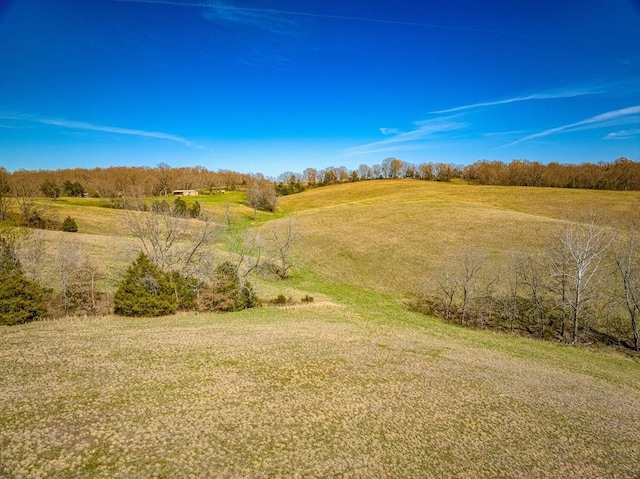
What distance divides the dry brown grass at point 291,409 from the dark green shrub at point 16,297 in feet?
9.34

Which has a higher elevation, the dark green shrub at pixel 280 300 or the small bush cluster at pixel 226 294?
the small bush cluster at pixel 226 294

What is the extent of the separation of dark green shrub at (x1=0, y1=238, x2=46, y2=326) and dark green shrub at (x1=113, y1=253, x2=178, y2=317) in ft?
17.7

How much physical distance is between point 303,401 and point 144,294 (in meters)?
20.7

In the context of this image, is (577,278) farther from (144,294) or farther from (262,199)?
(262,199)

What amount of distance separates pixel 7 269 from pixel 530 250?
60.5 meters

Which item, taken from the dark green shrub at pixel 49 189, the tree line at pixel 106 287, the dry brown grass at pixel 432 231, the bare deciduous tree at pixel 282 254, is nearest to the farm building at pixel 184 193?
the dark green shrub at pixel 49 189

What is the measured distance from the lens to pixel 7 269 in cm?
2745

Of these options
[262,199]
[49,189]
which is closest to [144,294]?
[262,199]

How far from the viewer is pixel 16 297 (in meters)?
25.4

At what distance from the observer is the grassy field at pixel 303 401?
11859 mm

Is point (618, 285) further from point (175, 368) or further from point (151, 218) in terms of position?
point (151, 218)

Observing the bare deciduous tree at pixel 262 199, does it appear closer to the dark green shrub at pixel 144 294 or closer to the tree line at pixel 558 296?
the tree line at pixel 558 296

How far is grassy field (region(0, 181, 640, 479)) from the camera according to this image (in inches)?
467

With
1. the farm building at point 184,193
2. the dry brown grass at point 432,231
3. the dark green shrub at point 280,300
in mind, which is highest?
the farm building at point 184,193
